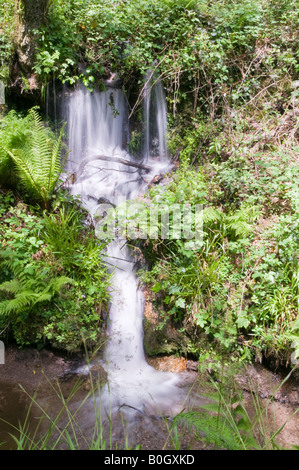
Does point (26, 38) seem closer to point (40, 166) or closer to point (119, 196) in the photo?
point (40, 166)

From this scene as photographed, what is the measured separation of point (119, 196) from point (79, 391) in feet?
9.54

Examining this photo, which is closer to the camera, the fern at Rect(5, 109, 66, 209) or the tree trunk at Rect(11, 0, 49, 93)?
the fern at Rect(5, 109, 66, 209)

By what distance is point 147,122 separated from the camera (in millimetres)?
6156

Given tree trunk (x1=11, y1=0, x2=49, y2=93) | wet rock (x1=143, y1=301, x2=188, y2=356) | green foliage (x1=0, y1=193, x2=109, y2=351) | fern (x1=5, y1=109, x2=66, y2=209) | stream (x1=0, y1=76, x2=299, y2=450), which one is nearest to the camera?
stream (x1=0, y1=76, x2=299, y2=450)

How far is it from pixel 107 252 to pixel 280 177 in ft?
8.23

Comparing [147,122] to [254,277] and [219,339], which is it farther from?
[219,339]

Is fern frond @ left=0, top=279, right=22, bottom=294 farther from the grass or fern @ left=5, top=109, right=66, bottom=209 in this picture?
fern @ left=5, top=109, right=66, bottom=209

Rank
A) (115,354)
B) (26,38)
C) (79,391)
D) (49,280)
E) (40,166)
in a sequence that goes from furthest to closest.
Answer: (26,38) < (40,166) < (115,354) < (49,280) < (79,391)

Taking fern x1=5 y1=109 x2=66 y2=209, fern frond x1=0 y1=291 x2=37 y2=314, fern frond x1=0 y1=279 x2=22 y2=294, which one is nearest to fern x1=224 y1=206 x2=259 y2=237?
fern x1=5 y1=109 x2=66 y2=209

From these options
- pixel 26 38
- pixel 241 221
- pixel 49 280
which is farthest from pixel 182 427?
pixel 26 38

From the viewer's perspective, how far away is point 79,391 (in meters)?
3.63

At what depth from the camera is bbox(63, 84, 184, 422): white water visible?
147 inches

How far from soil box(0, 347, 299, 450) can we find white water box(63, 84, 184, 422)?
0.22 metres

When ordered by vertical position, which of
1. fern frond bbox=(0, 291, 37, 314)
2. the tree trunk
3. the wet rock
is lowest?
the wet rock
